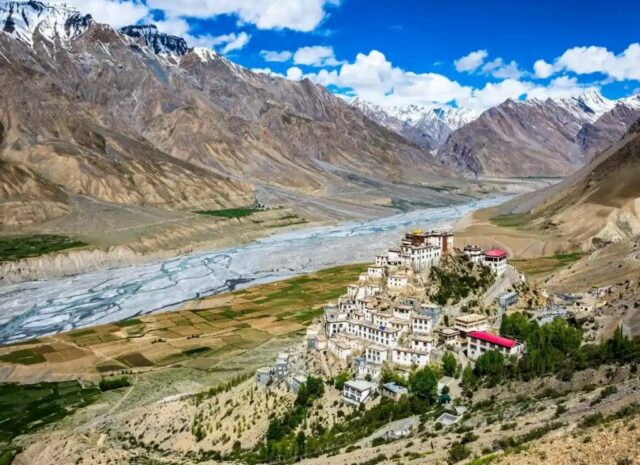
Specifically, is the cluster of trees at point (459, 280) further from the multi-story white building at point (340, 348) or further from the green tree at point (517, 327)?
the multi-story white building at point (340, 348)

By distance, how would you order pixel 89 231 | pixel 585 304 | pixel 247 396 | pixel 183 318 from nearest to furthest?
1. pixel 247 396
2. pixel 585 304
3. pixel 183 318
4. pixel 89 231

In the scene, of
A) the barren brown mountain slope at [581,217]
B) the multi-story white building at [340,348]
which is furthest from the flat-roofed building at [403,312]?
the barren brown mountain slope at [581,217]

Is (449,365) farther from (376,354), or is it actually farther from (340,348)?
(340,348)

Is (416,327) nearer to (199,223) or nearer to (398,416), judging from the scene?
(398,416)

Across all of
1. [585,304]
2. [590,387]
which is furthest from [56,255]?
[590,387]

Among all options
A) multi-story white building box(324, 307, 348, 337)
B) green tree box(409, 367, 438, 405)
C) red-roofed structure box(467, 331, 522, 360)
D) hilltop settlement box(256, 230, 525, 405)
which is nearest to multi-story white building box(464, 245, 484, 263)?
hilltop settlement box(256, 230, 525, 405)

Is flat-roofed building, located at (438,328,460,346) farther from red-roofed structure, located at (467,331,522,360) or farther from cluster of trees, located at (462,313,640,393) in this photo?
cluster of trees, located at (462,313,640,393)
